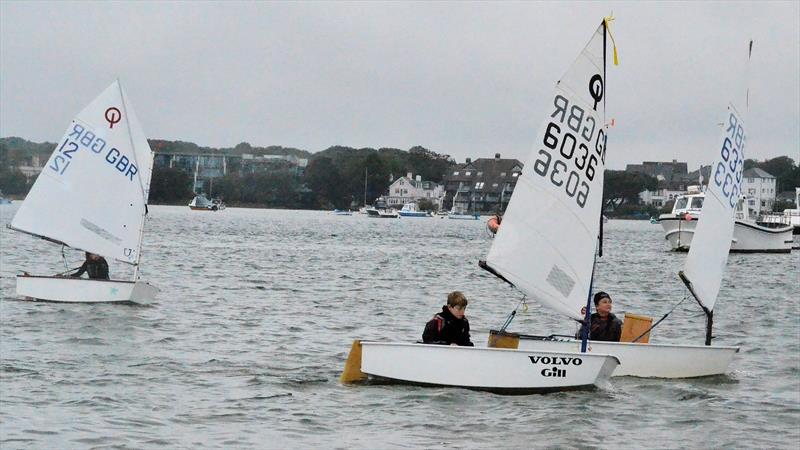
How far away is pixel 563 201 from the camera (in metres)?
17.5

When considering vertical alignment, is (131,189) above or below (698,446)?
above

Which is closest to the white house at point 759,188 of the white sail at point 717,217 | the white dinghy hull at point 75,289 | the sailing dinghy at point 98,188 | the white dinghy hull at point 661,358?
the sailing dinghy at point 98,188

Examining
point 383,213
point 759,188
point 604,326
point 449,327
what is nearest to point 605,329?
point 604,326

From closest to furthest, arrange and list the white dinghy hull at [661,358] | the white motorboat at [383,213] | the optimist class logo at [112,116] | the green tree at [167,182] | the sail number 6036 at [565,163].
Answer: the sail number 6036 at [565,163]
the white dinghy hull at [661,358]
the optimist class logo at [112,116]
the white motorboat at [383,213]
the green tree at [167,182]

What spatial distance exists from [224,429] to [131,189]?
1513 cm

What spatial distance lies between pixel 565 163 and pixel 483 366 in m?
3.14

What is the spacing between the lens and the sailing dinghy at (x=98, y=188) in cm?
2900

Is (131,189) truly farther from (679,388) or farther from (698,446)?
(698,446)

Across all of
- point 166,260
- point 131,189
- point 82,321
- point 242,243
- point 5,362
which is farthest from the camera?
point 242,243

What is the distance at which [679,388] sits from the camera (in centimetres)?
1883

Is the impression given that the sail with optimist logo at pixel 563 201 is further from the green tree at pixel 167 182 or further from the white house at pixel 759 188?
the green tree at pixel 167 182

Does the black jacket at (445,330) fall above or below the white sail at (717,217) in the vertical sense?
below

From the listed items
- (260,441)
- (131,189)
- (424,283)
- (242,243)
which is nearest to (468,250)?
(242,243)

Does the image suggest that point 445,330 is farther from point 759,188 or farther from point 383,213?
point 759,188
